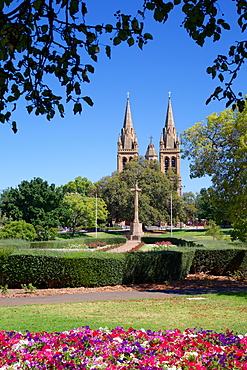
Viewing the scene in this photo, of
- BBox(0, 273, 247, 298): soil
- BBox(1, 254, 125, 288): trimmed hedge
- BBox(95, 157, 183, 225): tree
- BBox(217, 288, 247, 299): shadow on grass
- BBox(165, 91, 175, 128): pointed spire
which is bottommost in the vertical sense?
BBox(0, 273, 247, 298): soil

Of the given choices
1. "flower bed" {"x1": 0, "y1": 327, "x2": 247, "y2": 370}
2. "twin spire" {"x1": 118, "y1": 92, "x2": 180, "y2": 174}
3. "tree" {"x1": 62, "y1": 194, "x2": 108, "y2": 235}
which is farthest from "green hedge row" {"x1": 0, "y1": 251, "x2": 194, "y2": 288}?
"twin spire" {"x1": 118, "y1": 92, "x2": 180, "y2": 174}

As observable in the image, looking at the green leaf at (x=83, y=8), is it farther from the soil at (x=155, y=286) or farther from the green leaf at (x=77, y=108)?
the soil at (x=155, y=286)

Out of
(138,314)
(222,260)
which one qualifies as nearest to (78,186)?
(222,260)

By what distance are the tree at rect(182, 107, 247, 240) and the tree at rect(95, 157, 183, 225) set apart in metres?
47.2

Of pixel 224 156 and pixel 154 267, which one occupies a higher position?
pixel 224 156

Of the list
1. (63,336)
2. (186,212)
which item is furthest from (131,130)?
(63,336)

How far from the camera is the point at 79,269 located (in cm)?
1520

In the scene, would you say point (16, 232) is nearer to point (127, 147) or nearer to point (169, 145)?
point (127, 147)

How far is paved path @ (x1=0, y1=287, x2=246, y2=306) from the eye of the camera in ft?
40.0

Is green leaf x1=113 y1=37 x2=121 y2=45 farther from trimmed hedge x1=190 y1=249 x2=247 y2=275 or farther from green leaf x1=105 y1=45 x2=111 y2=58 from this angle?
trimmed hedge x1=190 y1=249 x2=247 y2=275

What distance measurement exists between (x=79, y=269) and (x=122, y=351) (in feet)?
33.9

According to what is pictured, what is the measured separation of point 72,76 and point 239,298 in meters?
9.94

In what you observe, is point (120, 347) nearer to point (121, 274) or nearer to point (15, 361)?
point (15, 361)

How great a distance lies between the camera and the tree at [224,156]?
672 inches
